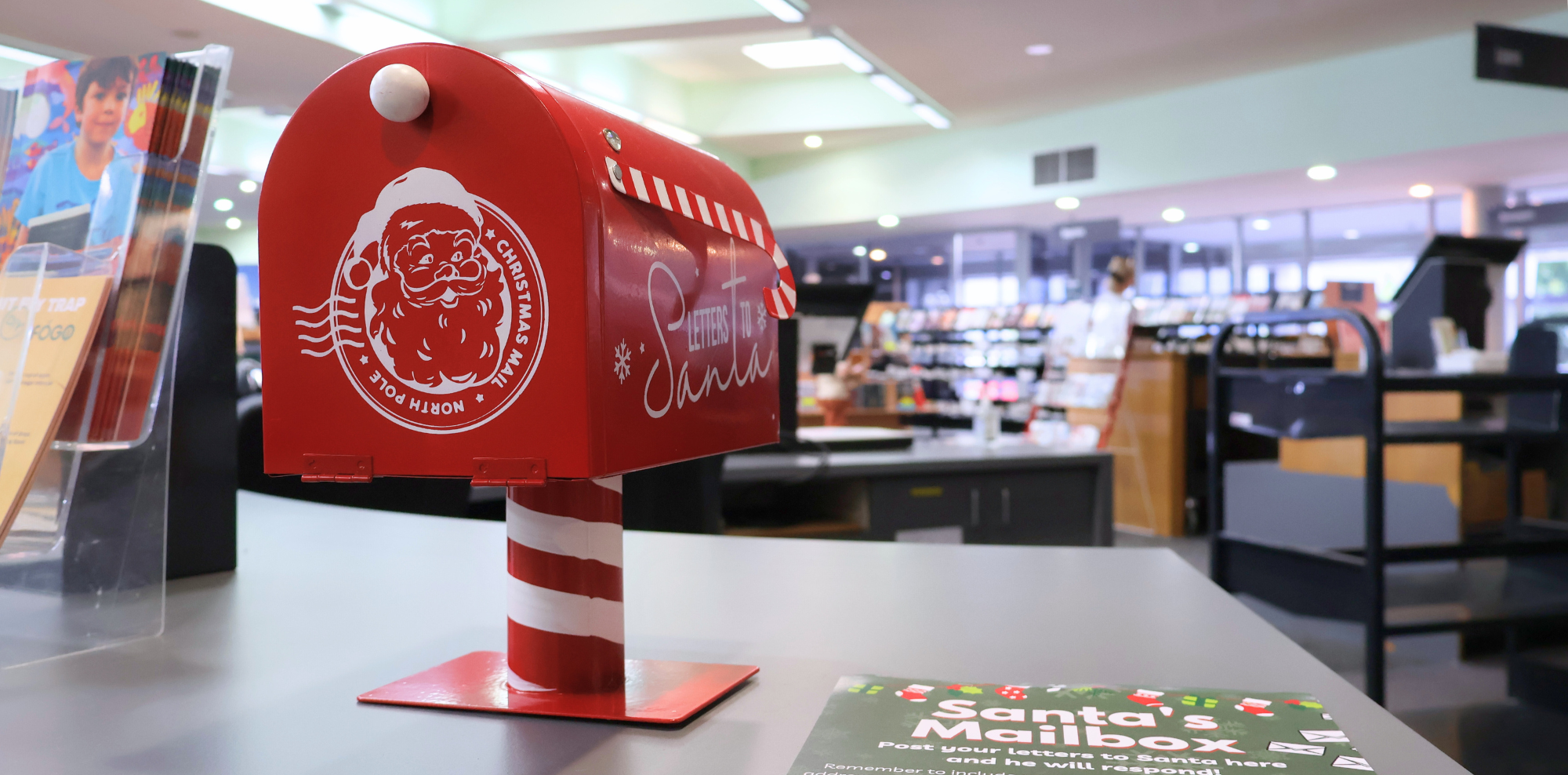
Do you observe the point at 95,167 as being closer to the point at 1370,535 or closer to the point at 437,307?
the point at 437,307

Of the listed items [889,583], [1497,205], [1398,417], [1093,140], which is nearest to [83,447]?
[889,583]

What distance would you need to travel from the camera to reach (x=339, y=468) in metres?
0.54

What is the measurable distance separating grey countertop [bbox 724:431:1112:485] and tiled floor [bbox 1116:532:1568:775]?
1.89 ft

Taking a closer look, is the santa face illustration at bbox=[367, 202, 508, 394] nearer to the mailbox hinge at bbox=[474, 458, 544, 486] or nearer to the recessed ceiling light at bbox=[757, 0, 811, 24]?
the mailbox hinge at bbox=[474, 458, 544, 486]

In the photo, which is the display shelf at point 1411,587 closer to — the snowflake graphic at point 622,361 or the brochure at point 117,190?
the snowflake graphic at point 622,361

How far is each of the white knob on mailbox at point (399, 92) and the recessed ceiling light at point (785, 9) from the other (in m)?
5.77

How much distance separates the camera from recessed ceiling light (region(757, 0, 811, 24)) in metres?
5.91

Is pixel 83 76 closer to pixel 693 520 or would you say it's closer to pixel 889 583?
pixel 889 583

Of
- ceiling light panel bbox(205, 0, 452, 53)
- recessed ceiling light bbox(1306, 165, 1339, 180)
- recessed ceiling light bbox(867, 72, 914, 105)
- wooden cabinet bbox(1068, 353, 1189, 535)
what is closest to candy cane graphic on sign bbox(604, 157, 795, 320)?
ceiling light panel bbox(205, 0, 452, 53)

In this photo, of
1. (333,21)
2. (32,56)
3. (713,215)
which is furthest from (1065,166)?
(713,215)

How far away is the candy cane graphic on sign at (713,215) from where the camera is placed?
0.53m

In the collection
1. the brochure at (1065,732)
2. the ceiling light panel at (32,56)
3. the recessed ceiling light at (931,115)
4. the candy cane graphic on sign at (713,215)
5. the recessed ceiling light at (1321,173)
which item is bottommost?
the brochure at (1065,732)

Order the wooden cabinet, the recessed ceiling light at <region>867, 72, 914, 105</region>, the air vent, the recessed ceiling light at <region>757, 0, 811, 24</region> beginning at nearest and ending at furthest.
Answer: the recessed ceiling light at <region>757, 0, 811, 24</region>, the wooden cabinet, the recessed ceiling light at <region>867, 72, 914, 105</region>, the air vent

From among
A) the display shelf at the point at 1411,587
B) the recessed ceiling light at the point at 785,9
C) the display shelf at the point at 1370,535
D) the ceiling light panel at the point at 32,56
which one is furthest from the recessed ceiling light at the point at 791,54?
the ceiling light panel at the point at 32,56
